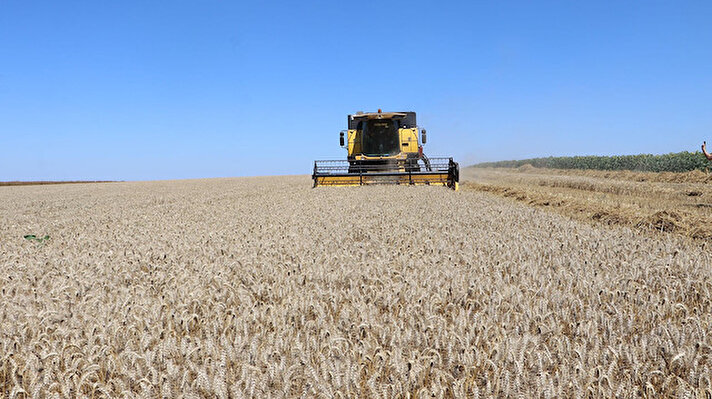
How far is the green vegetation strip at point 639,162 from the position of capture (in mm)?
36781

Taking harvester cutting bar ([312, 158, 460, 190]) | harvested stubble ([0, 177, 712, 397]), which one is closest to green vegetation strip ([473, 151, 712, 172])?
harvester cutting bar ([312, 158, 460, 190])

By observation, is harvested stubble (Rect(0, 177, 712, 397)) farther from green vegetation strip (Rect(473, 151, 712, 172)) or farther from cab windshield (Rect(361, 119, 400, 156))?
green vegetation strip (Rect(473, 151, 712, 172))

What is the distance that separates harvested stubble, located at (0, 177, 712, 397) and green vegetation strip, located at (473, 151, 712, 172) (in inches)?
1203

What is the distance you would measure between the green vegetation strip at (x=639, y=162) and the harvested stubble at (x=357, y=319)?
3056 cm

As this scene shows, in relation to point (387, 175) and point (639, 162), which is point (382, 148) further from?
point (639, 162)

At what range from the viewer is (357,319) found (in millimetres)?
2820

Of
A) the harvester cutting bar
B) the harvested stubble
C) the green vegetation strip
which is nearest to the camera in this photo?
the harvested stubble

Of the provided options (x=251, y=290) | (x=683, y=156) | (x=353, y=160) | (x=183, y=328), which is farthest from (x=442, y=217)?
(x=683, y=156)

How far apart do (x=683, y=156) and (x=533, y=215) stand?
37.4m

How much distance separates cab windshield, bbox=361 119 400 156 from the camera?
21.2 metres

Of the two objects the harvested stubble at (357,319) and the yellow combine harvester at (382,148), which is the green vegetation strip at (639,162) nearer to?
the yellow combine harvester at (382,148)

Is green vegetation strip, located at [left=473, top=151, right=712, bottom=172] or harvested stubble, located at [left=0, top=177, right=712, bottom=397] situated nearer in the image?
harvested stubble, located at [left=0, top=177, right=712, bottom=397]

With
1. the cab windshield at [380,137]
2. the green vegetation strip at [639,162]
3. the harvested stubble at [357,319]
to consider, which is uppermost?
the cab windshield at [380,137]

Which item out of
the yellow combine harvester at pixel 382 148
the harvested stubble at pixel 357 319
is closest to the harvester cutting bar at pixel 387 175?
the yellow combine harvester at pixel 382 148
